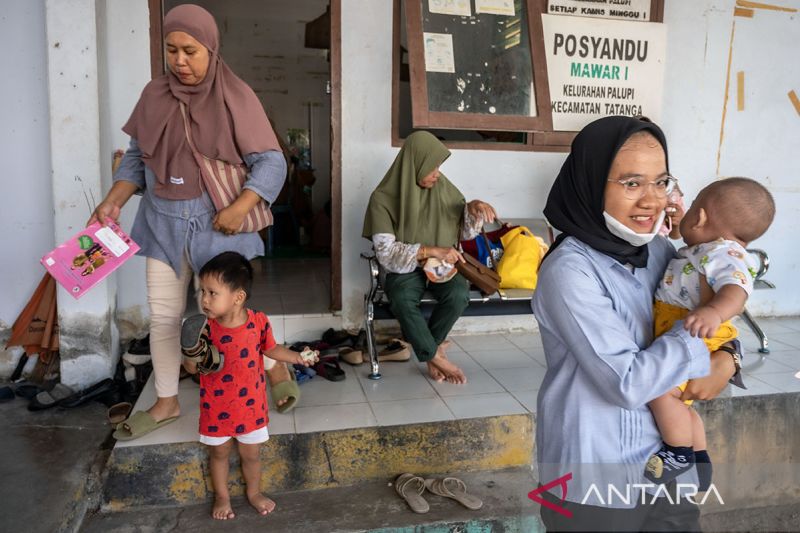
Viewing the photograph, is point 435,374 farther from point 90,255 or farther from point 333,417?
point 90,255

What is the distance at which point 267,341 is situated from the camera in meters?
2.42

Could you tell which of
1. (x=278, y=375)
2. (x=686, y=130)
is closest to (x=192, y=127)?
(x=278, y=375)

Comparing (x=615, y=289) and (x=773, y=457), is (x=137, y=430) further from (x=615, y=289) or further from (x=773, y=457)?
(x=773, y=457)

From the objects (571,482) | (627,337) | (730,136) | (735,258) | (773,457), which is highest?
(730,136)

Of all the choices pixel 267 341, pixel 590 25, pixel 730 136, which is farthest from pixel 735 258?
pixel 730 136

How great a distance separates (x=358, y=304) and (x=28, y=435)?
1.99 metres

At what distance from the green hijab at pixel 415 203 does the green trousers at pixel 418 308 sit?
9.3 inches

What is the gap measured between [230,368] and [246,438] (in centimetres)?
29

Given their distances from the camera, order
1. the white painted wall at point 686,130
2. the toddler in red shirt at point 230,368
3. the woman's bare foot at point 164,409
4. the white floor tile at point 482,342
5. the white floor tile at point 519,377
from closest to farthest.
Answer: the toddler in red shirt at point 230,368, the woman's bare foot at point 164,409, the white floor tile at point 519,377, the white painted wall at point 686,130, the white floor tile at point 482,342

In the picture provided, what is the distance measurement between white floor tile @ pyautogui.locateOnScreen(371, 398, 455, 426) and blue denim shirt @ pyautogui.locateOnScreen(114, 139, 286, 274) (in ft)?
3.15

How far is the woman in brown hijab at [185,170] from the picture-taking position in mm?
2391

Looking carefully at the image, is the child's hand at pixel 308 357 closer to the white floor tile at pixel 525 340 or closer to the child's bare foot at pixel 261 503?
the child's bare foot at pixel 261 503

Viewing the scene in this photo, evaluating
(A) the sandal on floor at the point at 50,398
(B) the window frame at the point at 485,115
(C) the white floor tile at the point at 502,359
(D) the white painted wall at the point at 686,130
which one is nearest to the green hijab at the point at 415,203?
(B) the window frame at the point at 485,115

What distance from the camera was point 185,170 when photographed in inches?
95.0
